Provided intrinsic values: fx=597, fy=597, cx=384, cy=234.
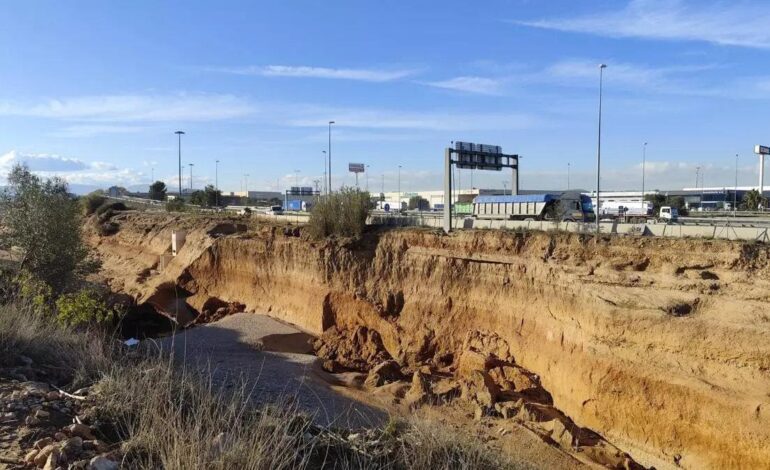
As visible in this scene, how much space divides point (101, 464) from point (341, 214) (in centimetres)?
2314

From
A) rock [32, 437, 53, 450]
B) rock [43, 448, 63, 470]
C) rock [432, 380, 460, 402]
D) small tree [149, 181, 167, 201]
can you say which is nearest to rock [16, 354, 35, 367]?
rock [32, 437, 53, 450]

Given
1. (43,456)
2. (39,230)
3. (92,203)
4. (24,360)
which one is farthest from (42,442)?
(92,203)

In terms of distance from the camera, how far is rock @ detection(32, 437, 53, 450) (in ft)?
16.7

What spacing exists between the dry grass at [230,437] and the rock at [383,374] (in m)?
11.7

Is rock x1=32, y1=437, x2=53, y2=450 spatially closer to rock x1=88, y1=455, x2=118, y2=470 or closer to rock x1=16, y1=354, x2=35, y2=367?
rock x1=88, y1=455, x2=118, y2=470

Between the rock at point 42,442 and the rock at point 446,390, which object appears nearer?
the rock at point 42,442

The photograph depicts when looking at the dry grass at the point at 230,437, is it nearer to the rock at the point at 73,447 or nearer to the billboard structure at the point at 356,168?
the rock at the point at 73,447

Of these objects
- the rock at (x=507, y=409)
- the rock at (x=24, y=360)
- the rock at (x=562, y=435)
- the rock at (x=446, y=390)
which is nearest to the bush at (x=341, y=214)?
the rock at (x=446, y=390)

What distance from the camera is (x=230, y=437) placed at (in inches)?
198

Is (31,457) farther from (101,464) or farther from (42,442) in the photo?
(101,464)

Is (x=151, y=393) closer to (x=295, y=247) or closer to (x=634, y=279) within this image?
(x=634, y=279)

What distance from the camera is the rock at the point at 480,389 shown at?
54.0 ft

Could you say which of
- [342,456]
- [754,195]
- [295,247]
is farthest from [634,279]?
[754,195]

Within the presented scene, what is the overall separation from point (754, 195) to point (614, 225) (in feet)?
184
